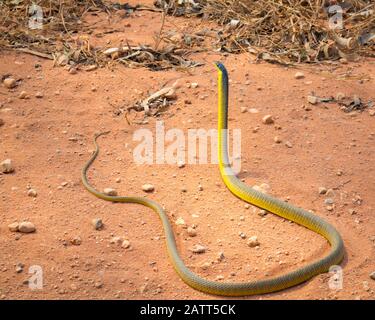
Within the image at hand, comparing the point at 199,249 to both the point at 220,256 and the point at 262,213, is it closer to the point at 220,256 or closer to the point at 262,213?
the point at 220,256

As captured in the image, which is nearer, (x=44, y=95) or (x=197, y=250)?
(x=197, y=250)

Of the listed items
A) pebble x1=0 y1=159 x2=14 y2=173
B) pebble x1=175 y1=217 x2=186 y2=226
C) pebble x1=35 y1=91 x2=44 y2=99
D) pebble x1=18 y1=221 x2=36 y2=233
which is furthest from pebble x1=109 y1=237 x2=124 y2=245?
pebble x1=35 y1=91 x2=44 y2=99

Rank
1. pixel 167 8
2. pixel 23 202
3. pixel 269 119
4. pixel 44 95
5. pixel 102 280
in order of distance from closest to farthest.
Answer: pixel 102 280
pixel 23 202
pixel 269 119
pixel 44 95
pixel 167 8

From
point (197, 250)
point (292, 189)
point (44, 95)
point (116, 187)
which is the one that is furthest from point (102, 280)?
point (44, 95)

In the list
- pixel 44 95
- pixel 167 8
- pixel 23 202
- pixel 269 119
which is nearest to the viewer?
pixel 23 202

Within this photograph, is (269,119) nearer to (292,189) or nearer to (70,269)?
(292,189)
